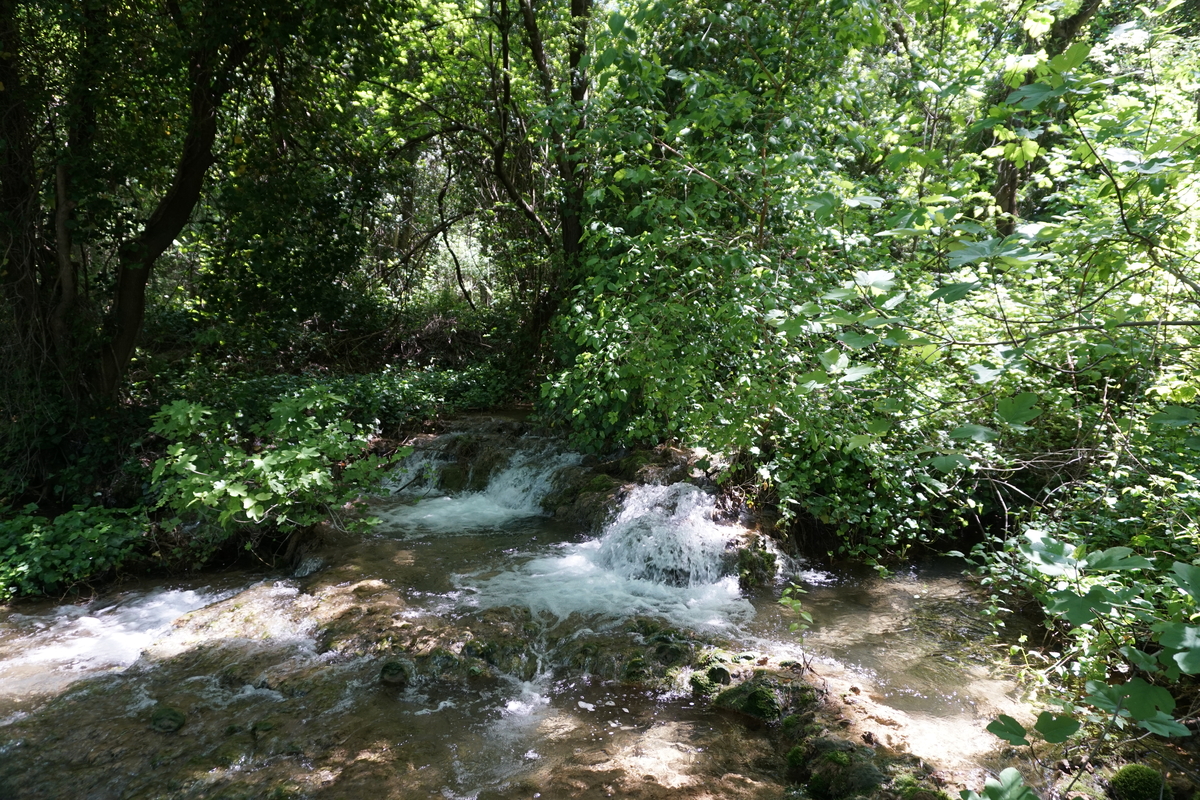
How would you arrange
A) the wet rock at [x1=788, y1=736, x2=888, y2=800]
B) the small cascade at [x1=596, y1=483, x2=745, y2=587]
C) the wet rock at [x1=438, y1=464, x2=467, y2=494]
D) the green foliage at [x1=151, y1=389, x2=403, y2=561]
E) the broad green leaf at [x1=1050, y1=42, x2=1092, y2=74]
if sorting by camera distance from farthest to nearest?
the wet rock at [x1=438, y1=464, x2=467, y2=494] < the small cascade at [x1=596, y1=483, x2=745, y2=587] < the green foliage at [x1=151, y1=389, x2=403, y2=561] < the wet rock at [x1=788, y1=736, x2=888, y2=800] < the broad green leaf at [x1=1050, y1=42, x2=1092, y2=74]

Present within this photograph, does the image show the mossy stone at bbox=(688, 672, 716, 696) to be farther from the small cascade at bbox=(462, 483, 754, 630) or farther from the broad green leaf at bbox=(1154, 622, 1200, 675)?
the broad green leaf at bbox=(1154, 622, 1200, 675)

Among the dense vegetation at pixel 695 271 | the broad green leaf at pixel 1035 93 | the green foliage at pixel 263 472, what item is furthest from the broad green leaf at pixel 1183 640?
the green foliage at pixel 263 472

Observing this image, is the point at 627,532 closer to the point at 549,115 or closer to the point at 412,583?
the point at 412,583

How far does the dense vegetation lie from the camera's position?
276 cm

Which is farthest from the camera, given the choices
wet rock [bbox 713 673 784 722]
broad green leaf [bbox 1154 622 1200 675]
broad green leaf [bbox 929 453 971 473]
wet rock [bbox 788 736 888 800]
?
wet rock [bbox 713 673 784 722]

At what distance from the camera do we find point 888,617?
544 centimetres

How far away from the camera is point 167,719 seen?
3.89m

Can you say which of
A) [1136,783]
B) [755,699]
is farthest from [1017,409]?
[755,699]

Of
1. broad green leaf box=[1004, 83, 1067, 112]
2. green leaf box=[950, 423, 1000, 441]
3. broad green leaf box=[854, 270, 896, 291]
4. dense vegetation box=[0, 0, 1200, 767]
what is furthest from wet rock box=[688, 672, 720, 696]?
broad green leaf box=[1004, 83, 1067, 112]

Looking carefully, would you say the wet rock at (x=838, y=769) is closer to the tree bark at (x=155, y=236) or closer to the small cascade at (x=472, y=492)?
the small cascade at (x=472, y=492)

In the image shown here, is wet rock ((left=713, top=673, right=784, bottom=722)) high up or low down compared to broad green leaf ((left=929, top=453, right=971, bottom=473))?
down

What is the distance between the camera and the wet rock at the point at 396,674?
14.3 feet

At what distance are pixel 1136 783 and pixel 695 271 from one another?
380cm

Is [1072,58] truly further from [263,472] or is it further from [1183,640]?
[263,472]
